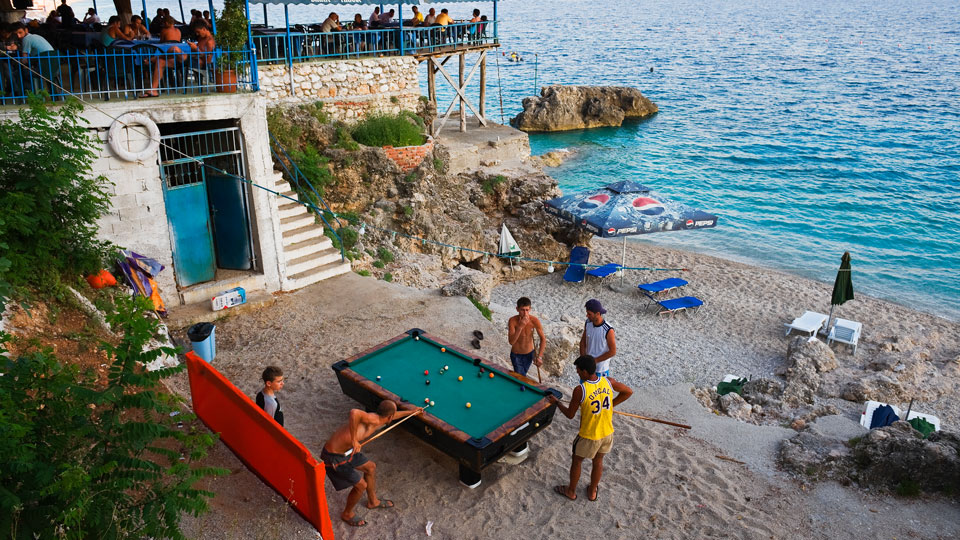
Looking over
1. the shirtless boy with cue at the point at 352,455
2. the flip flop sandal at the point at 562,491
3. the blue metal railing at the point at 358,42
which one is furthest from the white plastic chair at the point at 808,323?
the blue metal railing at the point at 358,42

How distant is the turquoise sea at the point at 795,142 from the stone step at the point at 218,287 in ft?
54.9

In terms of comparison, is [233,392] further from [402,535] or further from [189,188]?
[189,188]

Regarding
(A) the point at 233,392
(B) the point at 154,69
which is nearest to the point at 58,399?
(A) the point at 233,392

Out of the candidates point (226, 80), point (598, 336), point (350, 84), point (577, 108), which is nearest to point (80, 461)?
point (598, 336)

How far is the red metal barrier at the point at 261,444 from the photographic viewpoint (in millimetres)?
6293

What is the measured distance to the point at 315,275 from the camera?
13641mm

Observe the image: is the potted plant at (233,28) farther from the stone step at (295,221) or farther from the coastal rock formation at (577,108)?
the coastal rock formation at (577,108)

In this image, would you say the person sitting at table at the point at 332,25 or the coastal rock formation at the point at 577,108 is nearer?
the person sitting at table at the point at 332,25

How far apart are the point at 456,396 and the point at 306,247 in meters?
6.90

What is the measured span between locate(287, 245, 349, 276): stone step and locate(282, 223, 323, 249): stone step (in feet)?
1.28

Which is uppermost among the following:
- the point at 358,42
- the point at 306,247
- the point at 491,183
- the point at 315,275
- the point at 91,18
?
the point at 91,18

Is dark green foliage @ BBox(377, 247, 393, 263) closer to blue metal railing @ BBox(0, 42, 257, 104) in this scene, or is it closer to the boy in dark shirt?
blue metal railing @ BBox(0, 42, 257, 104)

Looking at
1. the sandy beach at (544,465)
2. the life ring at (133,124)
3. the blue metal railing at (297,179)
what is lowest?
the sandy beach at (544,465)

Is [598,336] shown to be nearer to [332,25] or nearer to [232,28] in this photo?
[232,28]
